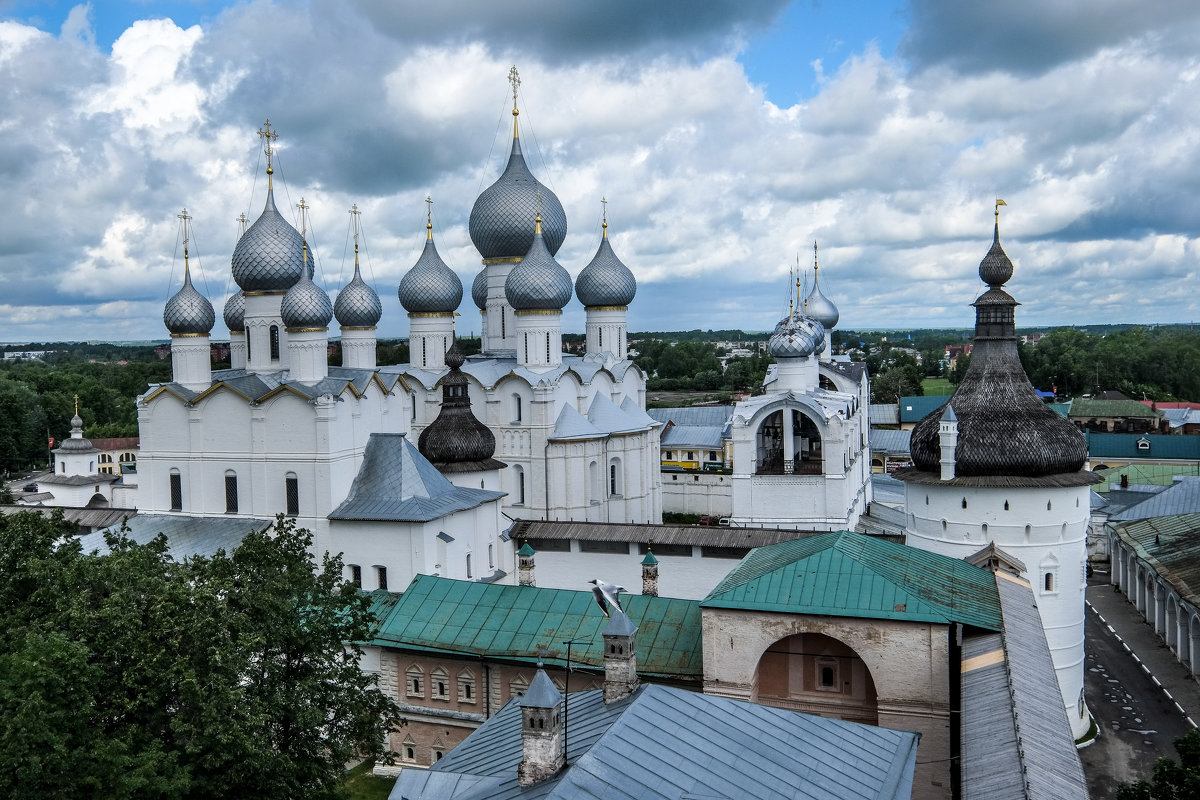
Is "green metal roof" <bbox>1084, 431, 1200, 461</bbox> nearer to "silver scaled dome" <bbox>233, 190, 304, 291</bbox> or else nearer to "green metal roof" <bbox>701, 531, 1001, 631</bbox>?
"green metal roof" <bbox>701, 531, 1001, 631</bbox>

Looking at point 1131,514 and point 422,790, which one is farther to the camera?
point 1131,514

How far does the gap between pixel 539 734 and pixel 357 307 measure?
2171cm

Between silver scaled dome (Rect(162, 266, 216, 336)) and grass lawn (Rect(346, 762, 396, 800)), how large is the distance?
13.2m

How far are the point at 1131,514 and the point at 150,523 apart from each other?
29010mm

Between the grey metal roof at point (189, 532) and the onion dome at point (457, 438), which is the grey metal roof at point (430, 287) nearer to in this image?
the onion dome at point (457, 438)

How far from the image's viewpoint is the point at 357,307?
97.4 ft

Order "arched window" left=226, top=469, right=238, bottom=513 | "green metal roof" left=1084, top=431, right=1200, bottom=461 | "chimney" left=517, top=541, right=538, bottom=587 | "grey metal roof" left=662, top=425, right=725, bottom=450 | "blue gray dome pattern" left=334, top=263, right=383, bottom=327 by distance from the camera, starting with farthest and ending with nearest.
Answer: "grey metal roof" left=662, top=425, right=725, bottom=450 < "green metal roof" left=1084, top=431, right=1200, bottom=461 < "blue gray dome pattern" left=334, top=263, right=383, bottom=327 < "arched window" left=226, top=469, right=238, bottom=513 < "chimney" left=517, top=541, right=538, bottom=587

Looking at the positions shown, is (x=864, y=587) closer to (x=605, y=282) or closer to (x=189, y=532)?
(x=189, y=532)

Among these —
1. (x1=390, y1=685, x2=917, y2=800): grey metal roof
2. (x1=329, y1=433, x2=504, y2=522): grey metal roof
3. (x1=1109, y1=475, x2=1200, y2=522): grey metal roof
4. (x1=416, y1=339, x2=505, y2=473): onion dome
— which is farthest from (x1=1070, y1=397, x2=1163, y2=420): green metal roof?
(x1=390, y1=685, x2=917, y2=800): grey metal roof

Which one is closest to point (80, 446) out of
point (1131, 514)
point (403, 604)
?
point (403, 604)

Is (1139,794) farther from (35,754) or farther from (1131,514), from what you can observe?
(1131,514)

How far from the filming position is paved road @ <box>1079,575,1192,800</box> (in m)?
17.7

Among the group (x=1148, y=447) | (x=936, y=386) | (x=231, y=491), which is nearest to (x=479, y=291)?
(x=231, y=491)

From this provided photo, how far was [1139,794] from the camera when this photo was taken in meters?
12.0
